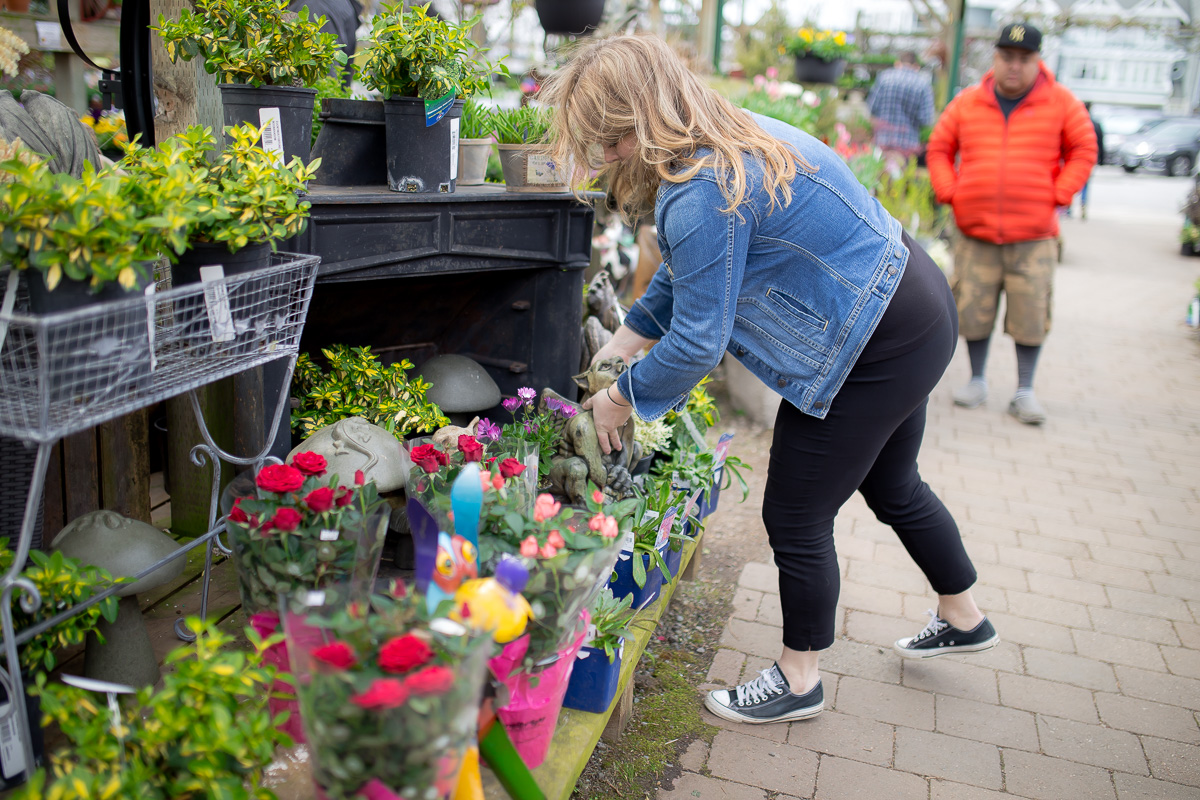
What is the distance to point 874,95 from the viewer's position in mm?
8242

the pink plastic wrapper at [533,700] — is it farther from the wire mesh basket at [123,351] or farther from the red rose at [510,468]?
the wire mesh basket at [123,351]

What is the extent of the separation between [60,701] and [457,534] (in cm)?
66

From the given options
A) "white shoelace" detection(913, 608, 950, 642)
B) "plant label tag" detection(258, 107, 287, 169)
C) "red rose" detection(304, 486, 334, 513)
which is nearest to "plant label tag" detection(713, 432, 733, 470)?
"white shoelace" detection(913, 608, 950, 642)

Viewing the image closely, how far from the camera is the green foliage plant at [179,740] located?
1288 mm

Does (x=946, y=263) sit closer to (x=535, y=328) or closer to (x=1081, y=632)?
(x=1081, y=632)

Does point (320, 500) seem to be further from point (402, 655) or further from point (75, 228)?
point (75, 228)

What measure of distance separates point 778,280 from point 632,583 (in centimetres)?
86

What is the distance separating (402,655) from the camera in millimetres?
1251

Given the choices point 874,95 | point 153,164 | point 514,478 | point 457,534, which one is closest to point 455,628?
point 457,534

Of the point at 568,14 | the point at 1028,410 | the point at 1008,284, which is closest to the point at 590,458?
the point at 568,14

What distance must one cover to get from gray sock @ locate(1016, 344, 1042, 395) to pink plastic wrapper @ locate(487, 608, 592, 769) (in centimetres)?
422

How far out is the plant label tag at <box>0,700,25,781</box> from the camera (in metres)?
1.53

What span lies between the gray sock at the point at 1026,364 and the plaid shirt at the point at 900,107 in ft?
12.1

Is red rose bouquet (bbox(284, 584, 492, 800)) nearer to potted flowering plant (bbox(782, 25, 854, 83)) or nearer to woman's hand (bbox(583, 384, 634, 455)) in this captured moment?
woman's hand (bbox(583, 384, 634, 455))
